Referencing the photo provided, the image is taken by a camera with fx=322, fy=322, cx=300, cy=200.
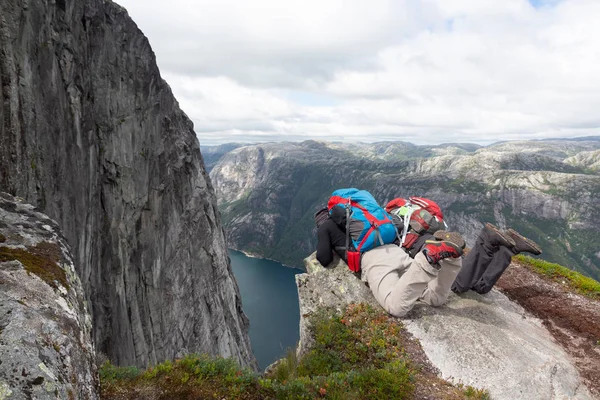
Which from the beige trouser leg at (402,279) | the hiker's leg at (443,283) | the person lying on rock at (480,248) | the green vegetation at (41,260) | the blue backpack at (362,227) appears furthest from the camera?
the blue backpack at (362,227)

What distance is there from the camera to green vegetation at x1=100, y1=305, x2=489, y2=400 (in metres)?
7.12

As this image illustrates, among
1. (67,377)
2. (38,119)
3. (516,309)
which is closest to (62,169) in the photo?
(38,119)

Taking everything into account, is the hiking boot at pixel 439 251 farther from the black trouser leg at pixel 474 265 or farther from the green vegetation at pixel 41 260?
the green vegetation at pixel 41 260

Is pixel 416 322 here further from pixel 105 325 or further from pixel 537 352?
pixel 105 325

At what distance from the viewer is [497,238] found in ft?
37.0

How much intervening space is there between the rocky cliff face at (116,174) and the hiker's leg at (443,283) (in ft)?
55.2

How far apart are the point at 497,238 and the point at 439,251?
129 inches

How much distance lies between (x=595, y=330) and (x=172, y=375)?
14.2m

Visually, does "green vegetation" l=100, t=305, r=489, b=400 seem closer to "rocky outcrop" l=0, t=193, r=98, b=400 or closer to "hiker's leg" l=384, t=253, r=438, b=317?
"hiker's leg" l=384, t=253, r=438, b=317

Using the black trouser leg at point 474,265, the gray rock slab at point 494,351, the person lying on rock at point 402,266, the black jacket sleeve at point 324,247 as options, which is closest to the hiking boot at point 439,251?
the person lying on rock at point 402,266

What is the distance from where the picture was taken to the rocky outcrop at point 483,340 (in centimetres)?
860

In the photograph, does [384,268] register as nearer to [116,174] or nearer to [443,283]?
[443,283]

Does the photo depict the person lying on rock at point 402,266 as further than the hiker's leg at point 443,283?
No

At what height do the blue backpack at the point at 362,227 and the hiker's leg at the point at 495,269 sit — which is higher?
the blue backpack at the point at 362,227
